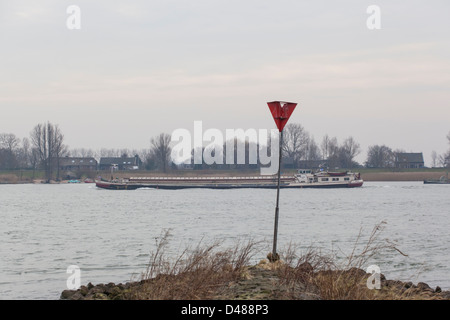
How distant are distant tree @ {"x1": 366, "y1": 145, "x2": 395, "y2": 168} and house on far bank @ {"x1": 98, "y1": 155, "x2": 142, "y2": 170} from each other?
188 ft

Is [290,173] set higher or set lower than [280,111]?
lower

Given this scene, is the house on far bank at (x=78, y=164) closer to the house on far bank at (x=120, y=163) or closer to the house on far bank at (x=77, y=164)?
the house on far bank at (x=77, y=164)

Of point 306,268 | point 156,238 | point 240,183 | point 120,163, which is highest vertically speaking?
point 120,163

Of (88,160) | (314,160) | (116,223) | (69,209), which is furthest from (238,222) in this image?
(88,160)

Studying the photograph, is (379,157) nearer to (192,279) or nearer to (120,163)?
(120,163)

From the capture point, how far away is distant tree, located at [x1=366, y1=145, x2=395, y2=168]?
129250 millimetres

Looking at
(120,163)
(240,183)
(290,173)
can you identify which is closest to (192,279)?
(240,183)

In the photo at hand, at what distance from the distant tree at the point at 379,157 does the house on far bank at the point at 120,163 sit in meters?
57.2

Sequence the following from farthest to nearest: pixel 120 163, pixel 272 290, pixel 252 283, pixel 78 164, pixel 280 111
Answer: pixel 78 164
pixel 120 163
pixel 280 111
pixel 252 283
pixel 272 290

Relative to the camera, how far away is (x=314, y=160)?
440 feet

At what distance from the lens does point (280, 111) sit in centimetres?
1261

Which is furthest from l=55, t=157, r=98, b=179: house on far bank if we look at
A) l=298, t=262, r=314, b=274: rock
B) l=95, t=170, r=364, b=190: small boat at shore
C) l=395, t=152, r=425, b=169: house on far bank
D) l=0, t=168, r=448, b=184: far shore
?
l=298, t=262, r=314, b=274: rock

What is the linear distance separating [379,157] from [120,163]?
6449 centimetres

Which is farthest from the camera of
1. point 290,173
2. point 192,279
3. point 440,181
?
point 290,173
